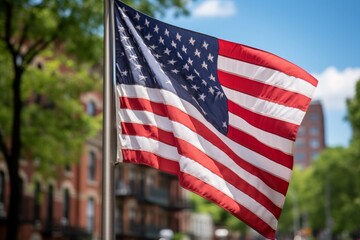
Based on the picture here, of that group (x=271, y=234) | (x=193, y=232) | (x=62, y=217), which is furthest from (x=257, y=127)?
(x=193, y=232)

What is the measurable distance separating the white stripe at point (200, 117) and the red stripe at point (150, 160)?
0.55 metres

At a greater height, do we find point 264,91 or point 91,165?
point 91,165

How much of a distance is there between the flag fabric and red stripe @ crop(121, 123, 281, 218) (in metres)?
0.01

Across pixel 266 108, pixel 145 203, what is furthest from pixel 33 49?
pixel 145 203

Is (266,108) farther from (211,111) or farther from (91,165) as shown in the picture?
(91,165)

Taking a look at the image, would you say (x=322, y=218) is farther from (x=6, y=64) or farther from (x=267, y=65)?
(x=267, y=65)

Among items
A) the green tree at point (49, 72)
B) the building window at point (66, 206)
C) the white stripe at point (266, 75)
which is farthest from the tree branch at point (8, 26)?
the white stripe at point (266, 75)

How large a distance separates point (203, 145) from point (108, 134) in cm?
114

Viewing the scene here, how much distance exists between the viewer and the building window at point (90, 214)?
46.7 m

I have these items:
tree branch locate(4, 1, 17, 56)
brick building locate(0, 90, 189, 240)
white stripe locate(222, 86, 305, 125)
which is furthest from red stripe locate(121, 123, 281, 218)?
brick building locate(0, 90, 189, 240)

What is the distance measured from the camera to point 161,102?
6.81 meters

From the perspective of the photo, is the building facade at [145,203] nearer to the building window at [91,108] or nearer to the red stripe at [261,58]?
the building window at [91,108]

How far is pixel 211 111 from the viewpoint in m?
6.89

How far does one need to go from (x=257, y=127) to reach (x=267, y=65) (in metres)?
0.65
